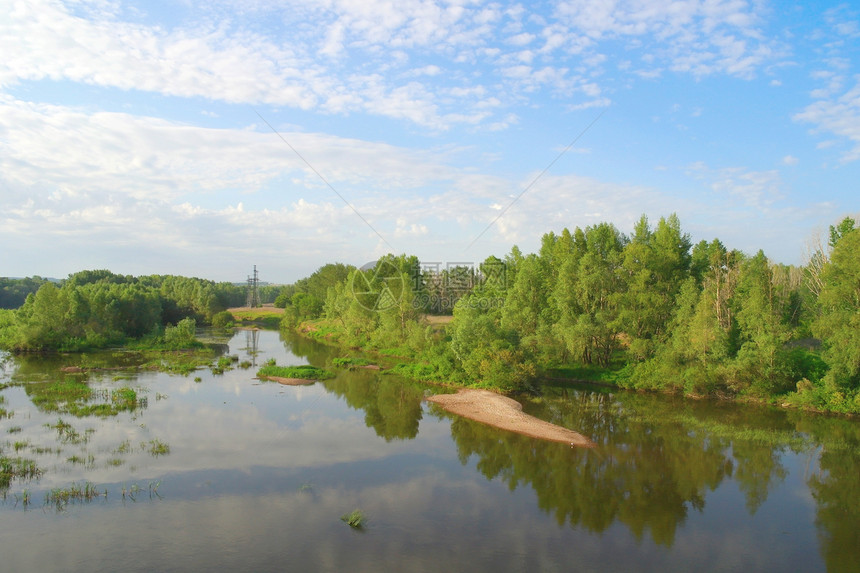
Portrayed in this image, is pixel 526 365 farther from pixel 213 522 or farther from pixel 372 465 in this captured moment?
pixel 213 522

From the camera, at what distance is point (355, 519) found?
18.6m

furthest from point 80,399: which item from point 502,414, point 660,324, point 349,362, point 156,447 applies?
point 660,324

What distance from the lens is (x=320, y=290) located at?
126 metres

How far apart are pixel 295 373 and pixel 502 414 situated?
21511 millimetres

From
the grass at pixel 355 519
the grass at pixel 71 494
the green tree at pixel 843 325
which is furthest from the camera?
the green tree at pixel 843 325

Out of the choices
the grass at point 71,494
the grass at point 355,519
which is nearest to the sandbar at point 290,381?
the grass at point 71,494

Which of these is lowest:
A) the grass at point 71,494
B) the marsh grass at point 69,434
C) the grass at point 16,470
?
the grass at point 71,494

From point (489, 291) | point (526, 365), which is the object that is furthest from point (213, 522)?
point (489, 291)

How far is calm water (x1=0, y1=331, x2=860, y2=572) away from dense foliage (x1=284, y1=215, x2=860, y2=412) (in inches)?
170

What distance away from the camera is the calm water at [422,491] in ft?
55.0

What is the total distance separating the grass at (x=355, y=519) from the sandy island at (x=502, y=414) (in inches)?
553

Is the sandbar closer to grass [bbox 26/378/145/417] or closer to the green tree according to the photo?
grass [bbox 26/378/145/417]

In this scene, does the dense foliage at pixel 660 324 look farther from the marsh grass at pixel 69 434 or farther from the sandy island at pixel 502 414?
the marsh grass at pixel 69 434

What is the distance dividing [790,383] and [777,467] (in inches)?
641
